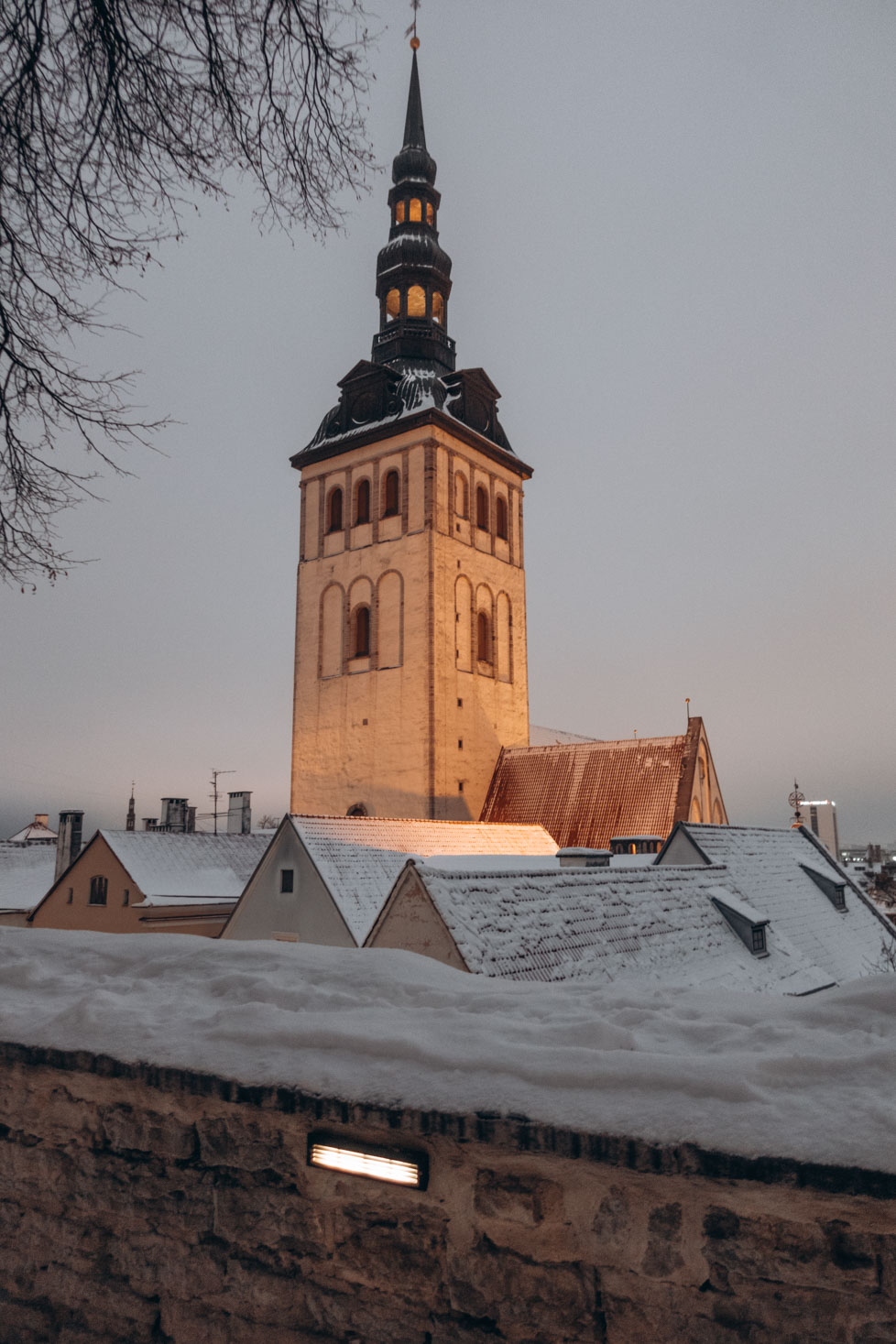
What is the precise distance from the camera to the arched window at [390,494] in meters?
30.3

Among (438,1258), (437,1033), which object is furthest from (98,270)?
(438,1258)

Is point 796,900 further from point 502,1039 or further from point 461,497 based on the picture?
point 461,497

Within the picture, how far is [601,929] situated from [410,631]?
18336 millimetres

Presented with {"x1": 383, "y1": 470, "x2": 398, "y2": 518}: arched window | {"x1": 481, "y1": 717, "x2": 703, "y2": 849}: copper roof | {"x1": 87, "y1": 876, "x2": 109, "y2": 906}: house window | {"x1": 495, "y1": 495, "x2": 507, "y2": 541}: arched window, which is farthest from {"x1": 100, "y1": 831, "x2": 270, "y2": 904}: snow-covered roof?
{"x1": 495, "y1": 495, "x2": 507, "y2": 541}: arched window

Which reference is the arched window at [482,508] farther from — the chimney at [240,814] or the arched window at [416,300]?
the chimney at [240,814]

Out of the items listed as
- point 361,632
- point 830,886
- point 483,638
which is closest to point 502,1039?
point 830,886

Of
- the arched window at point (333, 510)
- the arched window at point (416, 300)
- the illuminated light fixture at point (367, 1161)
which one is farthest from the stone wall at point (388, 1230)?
the arched window at point (416, 300)

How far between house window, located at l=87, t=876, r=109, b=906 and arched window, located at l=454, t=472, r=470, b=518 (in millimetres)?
15842

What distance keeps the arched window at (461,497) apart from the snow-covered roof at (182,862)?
43.1 ft

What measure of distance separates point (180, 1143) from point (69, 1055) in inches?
20.2

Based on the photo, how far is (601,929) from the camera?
37.2ft

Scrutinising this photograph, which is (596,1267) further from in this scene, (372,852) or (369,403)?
(369,403)

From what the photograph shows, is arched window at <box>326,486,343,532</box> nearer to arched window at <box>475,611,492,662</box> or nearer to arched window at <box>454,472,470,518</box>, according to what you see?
arched window at <box>454,472,470,518</box>

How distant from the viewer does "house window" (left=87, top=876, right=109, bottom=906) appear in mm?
23203
